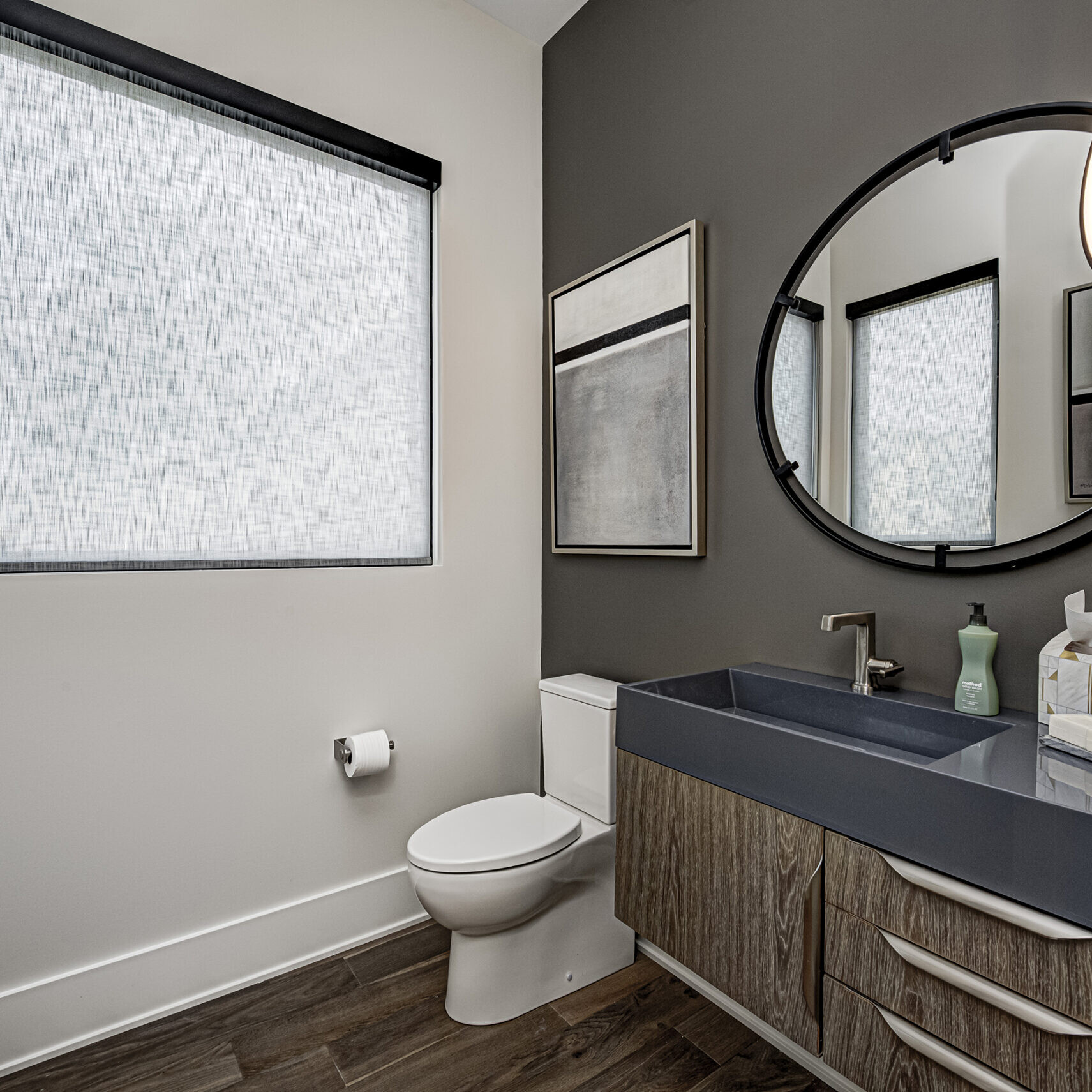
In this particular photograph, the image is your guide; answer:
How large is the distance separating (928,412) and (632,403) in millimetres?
811

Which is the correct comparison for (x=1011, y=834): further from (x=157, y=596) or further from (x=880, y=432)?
(x=157, y=596)

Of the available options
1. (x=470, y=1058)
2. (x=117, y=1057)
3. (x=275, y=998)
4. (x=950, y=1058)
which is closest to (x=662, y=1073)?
(x=470, y=1058)

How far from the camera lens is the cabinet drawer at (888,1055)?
3.15 ft

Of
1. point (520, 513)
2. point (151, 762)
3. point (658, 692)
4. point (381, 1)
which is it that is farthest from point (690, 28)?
point (151, 762)

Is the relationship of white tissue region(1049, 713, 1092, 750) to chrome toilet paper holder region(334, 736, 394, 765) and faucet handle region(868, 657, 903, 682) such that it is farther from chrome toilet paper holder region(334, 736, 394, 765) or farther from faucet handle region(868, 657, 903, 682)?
chrome toilet paper holder region(334, 736, 394, 765)

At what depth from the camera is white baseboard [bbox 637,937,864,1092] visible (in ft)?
4.71

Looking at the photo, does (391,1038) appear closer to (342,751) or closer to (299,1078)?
(299,1078)

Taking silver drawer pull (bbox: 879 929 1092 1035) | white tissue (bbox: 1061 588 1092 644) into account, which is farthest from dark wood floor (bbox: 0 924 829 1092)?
A: white tissue (bbox: 1061 588 1092 644)

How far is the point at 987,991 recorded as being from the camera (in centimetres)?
93

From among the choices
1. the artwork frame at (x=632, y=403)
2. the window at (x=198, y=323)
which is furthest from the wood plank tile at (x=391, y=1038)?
the artwork frame at (x=632, y=403)

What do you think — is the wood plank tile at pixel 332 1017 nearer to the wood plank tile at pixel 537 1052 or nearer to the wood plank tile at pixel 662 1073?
the wood plank tile at pixel 537 1052

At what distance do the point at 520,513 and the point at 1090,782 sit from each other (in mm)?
1708

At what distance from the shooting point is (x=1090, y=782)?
92 cm

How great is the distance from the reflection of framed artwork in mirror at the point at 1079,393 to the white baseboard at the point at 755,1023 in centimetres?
111
